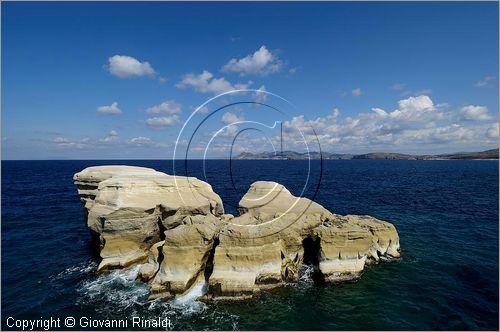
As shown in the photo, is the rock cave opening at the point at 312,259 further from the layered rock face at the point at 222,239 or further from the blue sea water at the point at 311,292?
the blue sea water at the point at 311,292

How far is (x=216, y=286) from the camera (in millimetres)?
22375

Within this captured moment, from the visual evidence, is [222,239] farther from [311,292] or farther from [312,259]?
[312,259]

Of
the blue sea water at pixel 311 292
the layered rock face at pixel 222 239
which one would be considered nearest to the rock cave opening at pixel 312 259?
the layered rock face at pixel 222 239

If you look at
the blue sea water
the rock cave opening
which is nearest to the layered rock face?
the rock cave opening

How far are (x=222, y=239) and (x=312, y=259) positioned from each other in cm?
917

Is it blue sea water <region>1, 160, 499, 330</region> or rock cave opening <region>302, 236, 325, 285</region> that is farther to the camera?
rock cave opening <region>302, 236, 325, 285</region>

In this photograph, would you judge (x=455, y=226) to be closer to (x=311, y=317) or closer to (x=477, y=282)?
(x=477, y=282)

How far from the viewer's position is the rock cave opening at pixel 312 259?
24.8 m

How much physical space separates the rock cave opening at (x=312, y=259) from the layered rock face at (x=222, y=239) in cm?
9

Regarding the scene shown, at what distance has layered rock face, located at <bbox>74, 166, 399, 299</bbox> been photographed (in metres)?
23.3

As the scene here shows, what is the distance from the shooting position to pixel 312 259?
90.3ft

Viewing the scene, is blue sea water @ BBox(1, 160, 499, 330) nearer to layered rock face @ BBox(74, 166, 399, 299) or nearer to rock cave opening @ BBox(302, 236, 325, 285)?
rock cave opening @ BBox(302, 236, 325, 285)

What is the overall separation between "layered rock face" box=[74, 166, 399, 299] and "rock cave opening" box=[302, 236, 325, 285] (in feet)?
0.30

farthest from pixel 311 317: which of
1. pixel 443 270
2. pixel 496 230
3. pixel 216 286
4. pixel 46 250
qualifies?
pixel 496 230
